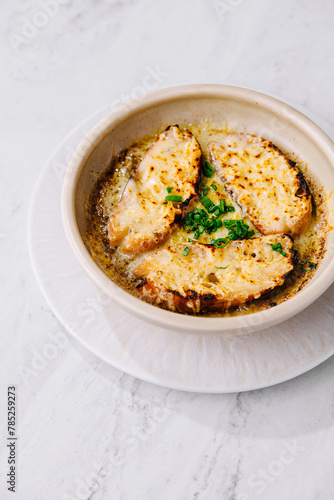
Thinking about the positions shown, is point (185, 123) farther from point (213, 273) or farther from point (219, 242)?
point (213, 273)

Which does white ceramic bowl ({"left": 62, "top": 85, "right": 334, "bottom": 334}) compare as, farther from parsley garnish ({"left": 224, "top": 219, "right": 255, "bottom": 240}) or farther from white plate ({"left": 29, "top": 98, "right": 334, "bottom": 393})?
parsley garnish ({"left": 224, "top": 219, "right": 255, "bottom": 240})

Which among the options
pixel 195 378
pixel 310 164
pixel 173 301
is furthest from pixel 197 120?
pixel 195 378

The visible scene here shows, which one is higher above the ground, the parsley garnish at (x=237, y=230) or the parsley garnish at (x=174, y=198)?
the parsley garnish at (x=237, y=230)

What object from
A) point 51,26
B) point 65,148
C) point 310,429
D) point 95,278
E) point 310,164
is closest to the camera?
point 95,278

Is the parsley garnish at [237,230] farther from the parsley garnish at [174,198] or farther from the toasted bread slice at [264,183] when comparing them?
the parsley garnish at [174,198]

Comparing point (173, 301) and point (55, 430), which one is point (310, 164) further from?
point (55, 430)

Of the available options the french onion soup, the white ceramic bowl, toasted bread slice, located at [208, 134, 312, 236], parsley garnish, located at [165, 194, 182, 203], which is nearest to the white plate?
the french onion soup

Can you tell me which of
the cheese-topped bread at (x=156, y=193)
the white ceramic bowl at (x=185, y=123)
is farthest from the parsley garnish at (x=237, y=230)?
the white ceramic bowl at (x=185, y=123)
